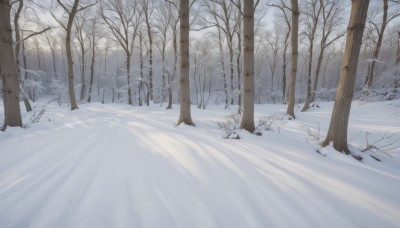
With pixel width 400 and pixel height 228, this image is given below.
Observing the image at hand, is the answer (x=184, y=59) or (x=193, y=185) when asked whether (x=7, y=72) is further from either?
(x=193, y=185)

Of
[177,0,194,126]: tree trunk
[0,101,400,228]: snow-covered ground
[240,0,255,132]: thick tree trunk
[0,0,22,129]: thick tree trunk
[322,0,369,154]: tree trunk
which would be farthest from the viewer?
[177,0,194,126]: tree trunk

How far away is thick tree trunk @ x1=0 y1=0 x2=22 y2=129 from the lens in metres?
5.29

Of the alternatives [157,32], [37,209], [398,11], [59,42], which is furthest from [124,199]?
[59,42]

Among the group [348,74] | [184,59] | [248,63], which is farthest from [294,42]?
[348,74]

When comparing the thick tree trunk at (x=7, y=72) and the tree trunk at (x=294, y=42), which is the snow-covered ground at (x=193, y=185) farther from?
the tree trunk at (x=294, y=42)

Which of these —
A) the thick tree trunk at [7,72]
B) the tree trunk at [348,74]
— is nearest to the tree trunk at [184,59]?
the tree trunk at [348,74]

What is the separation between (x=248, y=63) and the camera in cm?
525

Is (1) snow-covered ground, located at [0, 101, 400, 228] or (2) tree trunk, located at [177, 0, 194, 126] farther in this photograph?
(2) tree trunk, located at [177, 0, 194, 126]

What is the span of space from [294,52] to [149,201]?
8610mm

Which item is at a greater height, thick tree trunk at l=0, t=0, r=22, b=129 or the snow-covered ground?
thick tree trunk at l=0, t=0, r=22, b=129

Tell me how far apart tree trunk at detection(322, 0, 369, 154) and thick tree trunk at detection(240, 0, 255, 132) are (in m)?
1.87

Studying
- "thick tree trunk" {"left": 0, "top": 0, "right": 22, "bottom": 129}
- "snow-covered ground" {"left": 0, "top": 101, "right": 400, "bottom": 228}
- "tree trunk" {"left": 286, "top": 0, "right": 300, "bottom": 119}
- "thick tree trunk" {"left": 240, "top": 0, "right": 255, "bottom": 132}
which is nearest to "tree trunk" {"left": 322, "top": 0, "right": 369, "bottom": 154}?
"snow-covered ground" {"left": 0, "top": 101, "right": 400, "bottom": 228}

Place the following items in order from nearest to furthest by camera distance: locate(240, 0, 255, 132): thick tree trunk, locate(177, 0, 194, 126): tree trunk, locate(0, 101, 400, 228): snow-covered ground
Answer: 1. locate(0, 101, 400, 228): snow-covered ground
2. locate(240, 0, 255, 132): thick tree trunk
3. locate(177, 0, 194, 126): tree trunk

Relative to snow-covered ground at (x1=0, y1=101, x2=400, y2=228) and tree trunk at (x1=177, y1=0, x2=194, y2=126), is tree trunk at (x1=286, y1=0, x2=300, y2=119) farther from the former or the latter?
snow-covered ground at (x1=0, y1=101, x2=400, y2=228)
